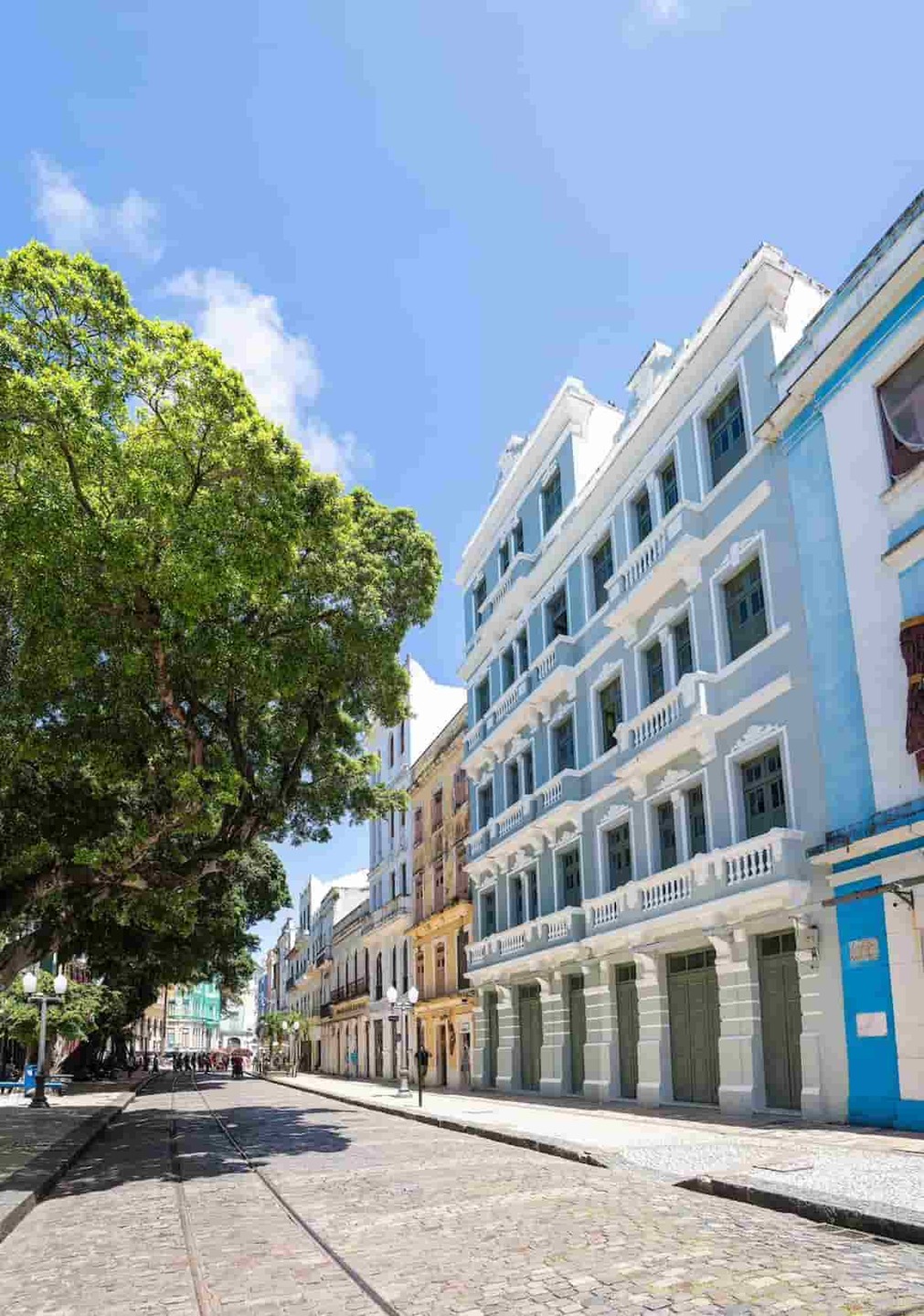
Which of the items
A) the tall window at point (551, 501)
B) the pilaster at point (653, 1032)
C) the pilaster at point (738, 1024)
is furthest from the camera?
the tall window at point (551, 501)

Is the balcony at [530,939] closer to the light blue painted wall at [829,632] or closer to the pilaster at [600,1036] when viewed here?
the pilaster at [600,1036]

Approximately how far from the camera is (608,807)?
69.6ft

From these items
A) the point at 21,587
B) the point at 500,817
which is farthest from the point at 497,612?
the point at 21,587

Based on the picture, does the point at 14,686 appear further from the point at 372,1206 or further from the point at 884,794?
the point at 884,794

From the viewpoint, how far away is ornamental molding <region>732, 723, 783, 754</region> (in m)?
15.7

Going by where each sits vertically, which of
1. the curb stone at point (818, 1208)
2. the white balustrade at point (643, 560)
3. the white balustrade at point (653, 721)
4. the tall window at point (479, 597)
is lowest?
the curb stone at point (818, 1208)

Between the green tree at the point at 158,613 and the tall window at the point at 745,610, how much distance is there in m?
5.39

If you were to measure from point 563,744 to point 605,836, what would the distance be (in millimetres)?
3469

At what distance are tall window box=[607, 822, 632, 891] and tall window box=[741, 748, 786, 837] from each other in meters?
4.38

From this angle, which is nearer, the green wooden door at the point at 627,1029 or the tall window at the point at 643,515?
the green wooden door at the point at 627,1029

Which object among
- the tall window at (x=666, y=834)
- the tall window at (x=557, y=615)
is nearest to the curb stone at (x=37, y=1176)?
the tall window at (x=666, y=834)

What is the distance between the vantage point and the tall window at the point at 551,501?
2573cm

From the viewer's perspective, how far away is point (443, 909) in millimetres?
33062

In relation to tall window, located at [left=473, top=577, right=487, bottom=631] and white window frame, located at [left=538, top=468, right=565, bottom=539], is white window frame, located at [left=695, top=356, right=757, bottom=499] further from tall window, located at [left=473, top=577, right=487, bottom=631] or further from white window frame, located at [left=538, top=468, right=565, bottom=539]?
tall window, located at [left=473, top=577, right=487, bottom=631]
